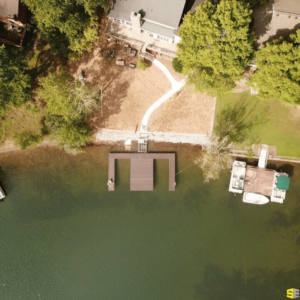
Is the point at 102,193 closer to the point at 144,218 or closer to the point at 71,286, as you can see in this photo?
the point at 144,218

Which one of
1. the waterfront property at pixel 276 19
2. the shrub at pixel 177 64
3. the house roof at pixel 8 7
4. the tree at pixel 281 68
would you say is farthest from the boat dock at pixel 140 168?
the house roof at pixel 8 7

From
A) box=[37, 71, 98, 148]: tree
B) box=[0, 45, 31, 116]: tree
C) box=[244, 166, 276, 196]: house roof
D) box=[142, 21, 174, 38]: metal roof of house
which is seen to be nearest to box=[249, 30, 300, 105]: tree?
box=[244, 166, 276, 196]: house roof

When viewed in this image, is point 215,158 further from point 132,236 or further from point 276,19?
point 276,19

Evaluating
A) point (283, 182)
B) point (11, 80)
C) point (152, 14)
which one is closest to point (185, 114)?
point (152, 14)

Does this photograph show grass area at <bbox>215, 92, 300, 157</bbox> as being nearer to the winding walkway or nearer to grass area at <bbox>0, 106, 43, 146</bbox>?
the winding walkway

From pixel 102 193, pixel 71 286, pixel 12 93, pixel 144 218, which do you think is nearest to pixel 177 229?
pixel 144 218

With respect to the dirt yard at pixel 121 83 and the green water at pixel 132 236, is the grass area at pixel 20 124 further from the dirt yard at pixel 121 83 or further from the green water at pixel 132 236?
the dirt yard at pixel 121 83
